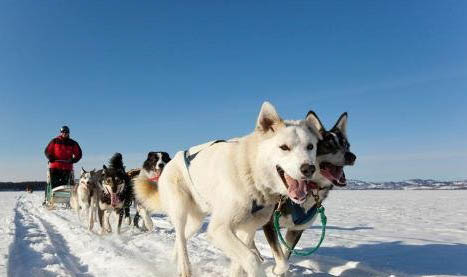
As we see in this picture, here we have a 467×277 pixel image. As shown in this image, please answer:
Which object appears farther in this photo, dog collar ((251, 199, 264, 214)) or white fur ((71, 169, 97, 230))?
white fur ((71, 169, 97, 230))

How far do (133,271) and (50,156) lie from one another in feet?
28.8

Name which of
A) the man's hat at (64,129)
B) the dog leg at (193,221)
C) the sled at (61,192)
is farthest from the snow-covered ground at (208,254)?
the sled at (61,192)

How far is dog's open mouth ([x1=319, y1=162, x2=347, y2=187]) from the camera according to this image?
4090 mm

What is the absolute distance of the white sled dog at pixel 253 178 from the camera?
11.2 ft

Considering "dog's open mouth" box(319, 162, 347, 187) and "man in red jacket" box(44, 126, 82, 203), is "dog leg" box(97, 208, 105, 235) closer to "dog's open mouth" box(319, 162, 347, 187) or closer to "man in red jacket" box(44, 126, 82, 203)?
"man in red jacket" box(44, 126, 82, 203)

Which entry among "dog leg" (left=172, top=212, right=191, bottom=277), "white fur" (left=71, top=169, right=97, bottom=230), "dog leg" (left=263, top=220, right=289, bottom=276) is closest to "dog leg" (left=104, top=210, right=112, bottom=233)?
"white fur" (left=71, top=169, right=97, bottom=230)

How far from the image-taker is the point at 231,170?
3.79 metres

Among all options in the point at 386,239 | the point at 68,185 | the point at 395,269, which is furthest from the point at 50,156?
the point at 395,269

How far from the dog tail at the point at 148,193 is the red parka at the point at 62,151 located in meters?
6.38

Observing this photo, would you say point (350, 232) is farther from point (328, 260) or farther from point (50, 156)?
point (50, 156)

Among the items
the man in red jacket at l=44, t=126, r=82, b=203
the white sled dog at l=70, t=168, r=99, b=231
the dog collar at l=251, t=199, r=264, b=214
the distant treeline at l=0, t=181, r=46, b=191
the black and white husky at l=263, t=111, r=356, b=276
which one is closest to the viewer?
the dog collar at l=251, t=199, r=264, b=214

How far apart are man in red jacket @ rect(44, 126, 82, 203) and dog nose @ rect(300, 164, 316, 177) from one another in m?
9.62

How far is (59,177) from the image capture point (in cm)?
1265

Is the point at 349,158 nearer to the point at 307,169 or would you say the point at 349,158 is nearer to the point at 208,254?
the point at 307,169
